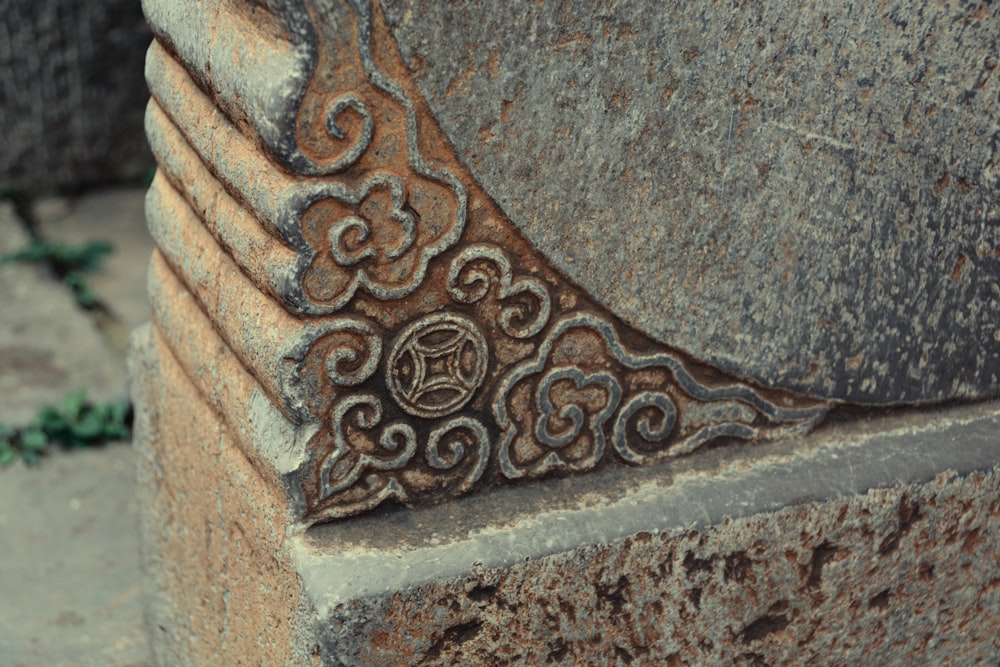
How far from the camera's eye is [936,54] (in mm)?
1383

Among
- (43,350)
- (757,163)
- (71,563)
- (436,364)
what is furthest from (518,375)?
(43,350)

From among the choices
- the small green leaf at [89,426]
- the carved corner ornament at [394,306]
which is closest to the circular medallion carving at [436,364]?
the carved corner ornament at [394,306]

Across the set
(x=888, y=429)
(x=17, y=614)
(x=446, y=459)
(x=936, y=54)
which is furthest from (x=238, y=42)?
(x=17, y=614)

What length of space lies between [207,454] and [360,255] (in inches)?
17.4

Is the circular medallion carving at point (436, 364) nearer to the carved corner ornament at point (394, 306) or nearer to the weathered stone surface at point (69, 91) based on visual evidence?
the carved corner ornament at point (394, 306)

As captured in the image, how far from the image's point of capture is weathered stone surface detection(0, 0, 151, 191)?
132 inches

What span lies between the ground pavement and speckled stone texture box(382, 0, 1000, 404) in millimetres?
1190

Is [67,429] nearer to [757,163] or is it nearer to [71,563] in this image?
[71,563]

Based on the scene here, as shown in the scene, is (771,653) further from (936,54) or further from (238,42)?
(238,42)

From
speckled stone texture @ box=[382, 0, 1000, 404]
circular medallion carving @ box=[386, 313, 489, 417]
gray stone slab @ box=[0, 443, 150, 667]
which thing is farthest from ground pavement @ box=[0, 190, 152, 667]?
speckled stone texture @ box=[382, 0, 1000, 404]

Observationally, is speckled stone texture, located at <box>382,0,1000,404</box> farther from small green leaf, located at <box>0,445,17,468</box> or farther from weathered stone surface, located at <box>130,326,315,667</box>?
small green leaf, located at <box>0,445,17,468</box>

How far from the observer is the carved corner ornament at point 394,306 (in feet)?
3.80

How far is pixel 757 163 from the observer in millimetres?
1340

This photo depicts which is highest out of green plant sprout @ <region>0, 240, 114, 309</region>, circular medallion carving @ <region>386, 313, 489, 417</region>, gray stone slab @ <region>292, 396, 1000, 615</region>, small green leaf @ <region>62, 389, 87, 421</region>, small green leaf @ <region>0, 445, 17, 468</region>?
circular medallion carving @ <region>386, 313, 489, 417</region>
